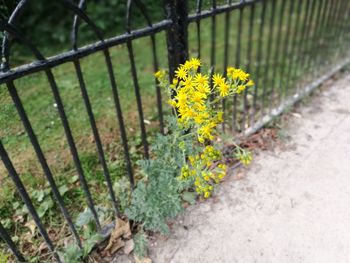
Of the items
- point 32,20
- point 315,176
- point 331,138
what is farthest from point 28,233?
point 32,20

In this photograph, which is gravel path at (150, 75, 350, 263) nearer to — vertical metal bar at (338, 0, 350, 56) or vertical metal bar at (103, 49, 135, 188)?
vertical metal bar at (103, 49, 135, 188)

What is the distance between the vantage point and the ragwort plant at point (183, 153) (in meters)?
1.47

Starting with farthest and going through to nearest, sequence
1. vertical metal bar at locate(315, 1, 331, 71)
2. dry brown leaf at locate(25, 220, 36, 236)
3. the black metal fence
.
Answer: vertical metal bar at locate(315, 1, 331, 71)
dry brown leaf at locate(25, 220, 36, 236)
the black metal fence

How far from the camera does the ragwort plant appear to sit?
1472mm

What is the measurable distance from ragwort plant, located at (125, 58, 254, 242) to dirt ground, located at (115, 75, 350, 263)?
0.73 feet

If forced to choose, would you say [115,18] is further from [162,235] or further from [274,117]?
[162,235]

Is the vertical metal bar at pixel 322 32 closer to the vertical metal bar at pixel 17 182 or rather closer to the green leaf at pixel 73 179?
the green leaf at pixel 73 179

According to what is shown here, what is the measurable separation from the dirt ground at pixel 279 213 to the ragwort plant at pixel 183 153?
221 mm

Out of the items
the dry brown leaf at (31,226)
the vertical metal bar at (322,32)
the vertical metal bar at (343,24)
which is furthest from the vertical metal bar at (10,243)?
the vertical metal bar at (343,24)

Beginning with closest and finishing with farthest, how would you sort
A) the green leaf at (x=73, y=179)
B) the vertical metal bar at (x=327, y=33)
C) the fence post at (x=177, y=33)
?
the fence post at (x=177, y=33) → the green leaf at (x=73, y=179) → the vertical metal bar at (x=327, y=33)

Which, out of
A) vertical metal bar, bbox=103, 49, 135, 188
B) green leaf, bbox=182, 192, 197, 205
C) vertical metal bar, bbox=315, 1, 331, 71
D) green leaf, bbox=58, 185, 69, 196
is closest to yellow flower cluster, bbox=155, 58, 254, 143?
vertical metal bar, bbox=103, 49, 135, 188

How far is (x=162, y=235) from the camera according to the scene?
1992 millimetres

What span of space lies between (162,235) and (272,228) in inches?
26.3

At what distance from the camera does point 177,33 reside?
1.82 meters
